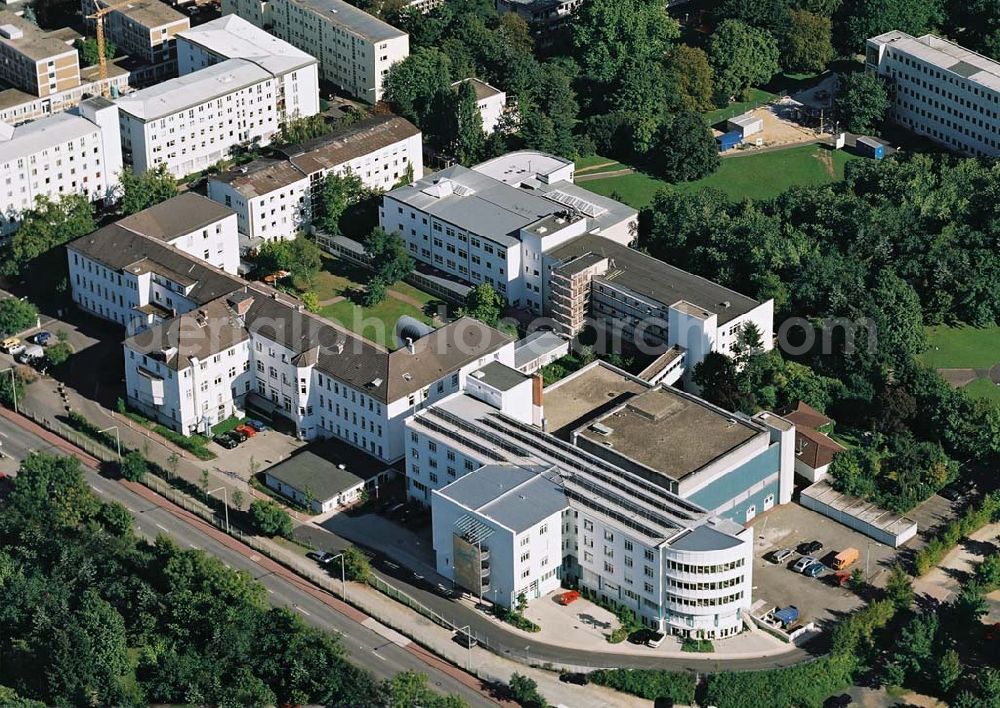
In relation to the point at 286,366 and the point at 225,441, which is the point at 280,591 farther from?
the point at 286,366

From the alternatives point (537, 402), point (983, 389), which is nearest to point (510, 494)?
point (537, 402)

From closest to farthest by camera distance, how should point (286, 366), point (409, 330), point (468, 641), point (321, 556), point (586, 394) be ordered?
point (468, 641)
point (321, 556)
point (586, 394)
point (286, 366)
point (409, 330)

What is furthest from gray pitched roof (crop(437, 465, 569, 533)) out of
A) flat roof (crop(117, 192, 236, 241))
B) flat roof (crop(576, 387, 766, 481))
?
flat roof (crop(117, 192, 236, 241))

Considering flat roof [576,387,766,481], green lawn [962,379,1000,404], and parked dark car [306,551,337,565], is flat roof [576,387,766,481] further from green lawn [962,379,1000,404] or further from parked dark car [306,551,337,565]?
green lawn [962,379,1000,404]

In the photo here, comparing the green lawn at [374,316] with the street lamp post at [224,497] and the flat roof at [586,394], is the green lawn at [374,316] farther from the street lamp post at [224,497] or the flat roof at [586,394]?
the street lamp post at [224,497]

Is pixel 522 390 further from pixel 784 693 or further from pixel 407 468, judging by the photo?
pixel 784 693

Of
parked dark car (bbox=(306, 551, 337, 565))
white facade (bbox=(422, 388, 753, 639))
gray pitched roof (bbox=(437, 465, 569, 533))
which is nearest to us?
white facade (bbox=(422, 388, 753, 639))

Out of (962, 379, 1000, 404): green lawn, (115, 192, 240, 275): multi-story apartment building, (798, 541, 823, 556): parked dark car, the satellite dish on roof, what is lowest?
(798, 541, 823, 556): parked dark car

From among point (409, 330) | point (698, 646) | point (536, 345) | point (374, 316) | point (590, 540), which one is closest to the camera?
point (698, 646)

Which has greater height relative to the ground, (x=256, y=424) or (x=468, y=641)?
(x=256, y=424)
